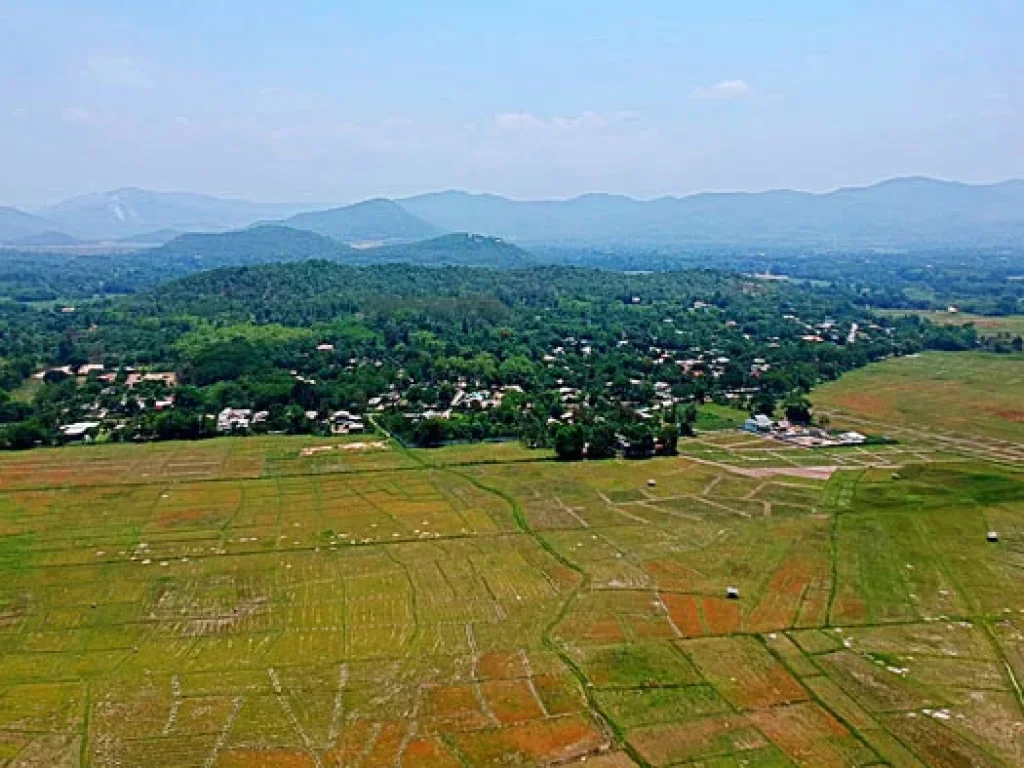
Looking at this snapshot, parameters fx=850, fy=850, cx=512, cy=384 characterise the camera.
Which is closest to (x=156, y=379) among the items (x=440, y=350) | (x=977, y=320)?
(x=440, y=350)

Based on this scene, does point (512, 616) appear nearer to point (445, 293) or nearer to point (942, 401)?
point (942, 401)

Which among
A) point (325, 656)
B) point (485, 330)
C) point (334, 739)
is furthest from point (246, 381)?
point (334, 739)

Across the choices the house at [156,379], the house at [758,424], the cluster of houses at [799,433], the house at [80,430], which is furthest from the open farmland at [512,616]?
the house at [156,379]

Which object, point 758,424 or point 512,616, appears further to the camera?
point 758,424

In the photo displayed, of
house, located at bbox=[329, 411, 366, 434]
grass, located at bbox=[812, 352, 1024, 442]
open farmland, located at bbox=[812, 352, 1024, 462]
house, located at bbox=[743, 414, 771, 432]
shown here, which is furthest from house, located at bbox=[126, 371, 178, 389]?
open farmland, located at bbox=[812, 352, 1024, 462]

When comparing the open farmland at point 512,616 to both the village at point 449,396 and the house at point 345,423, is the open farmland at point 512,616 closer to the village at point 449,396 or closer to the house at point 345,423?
the village at point 449,396

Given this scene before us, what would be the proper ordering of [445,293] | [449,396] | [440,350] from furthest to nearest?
1. [445,293]
2. [440,350]
3. [449,396]
